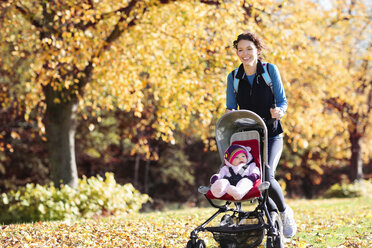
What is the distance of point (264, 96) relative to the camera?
4180mm

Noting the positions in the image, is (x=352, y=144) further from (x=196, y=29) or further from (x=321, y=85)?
(x=196, y=29)

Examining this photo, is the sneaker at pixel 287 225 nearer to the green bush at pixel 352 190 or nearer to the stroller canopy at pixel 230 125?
the stroller canopy at pixel 230 125

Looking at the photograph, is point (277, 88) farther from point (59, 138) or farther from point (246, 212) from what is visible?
point (59, 138)

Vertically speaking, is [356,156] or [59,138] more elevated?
[59,138]

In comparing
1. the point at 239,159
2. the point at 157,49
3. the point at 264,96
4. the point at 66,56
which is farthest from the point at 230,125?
the point at 157,49

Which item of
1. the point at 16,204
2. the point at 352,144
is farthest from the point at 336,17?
the point at 16,204

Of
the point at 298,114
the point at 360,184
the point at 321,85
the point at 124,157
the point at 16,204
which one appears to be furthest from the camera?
the point at 124,157

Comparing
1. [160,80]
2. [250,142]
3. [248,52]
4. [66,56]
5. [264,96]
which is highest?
[66,56]

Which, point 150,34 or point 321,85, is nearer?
point 150,34

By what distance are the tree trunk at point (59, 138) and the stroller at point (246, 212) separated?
625cm

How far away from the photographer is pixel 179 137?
58.8 ft

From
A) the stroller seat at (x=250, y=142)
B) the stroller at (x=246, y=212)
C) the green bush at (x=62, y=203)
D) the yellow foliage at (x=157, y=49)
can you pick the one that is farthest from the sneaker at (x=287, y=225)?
the green bush at (x=62, y=203)

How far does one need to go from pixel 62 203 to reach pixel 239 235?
586 centimetres

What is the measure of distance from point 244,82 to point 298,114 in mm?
7911
